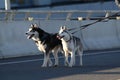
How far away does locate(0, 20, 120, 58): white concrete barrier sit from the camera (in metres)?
21.5

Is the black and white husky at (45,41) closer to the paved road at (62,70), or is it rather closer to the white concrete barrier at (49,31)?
the paved road at (62,70)

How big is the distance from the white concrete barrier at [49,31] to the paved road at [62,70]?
4.46 ft

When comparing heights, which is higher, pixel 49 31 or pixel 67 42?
pixel 67 42

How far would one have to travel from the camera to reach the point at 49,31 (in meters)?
23.7

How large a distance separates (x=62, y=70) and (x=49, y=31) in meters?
8.18

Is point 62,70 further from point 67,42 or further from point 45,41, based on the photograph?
A: point 45,41

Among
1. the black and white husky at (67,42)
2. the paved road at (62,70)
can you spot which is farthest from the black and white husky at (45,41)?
the paved road at (62,70)

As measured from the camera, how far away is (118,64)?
17375 millimetres

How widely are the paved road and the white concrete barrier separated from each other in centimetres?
136

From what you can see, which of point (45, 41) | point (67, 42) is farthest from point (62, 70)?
point (45, 41)

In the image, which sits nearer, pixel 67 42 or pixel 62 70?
pixel 62 70

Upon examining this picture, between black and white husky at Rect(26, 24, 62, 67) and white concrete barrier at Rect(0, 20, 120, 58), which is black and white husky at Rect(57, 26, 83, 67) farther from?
white concrete barrier at Rect(0, 20, 120, 58)

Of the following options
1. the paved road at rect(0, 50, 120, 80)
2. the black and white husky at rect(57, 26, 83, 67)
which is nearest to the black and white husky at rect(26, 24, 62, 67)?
the black and white husky at rect(57, 26, 83, 67)

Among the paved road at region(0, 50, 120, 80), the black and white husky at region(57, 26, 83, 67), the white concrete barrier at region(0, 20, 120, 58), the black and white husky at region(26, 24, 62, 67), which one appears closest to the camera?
the paved road at region(0, 50, 120, 80)
